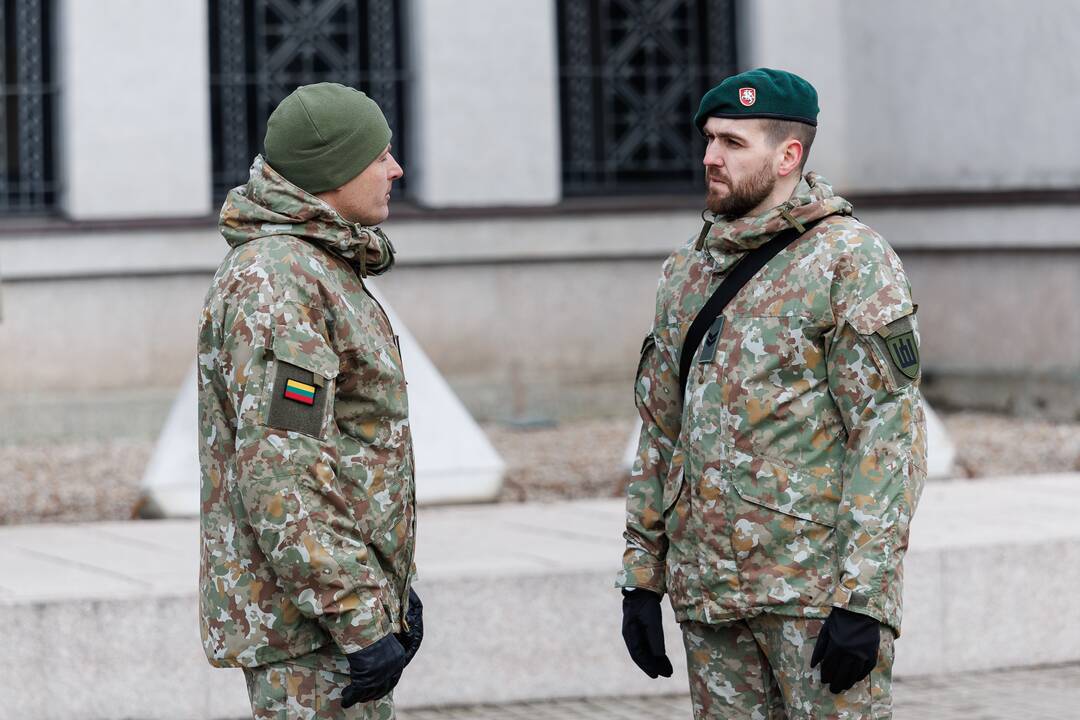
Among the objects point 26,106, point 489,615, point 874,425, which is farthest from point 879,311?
point 26,106

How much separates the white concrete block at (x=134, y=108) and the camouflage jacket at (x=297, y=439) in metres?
9.02

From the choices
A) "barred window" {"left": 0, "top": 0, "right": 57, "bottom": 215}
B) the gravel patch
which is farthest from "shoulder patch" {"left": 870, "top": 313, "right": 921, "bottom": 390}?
"barred window" {"left": 0, "top": 0, "right": 57, "bottom": 215}

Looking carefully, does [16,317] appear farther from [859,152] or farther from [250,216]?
[250,216]

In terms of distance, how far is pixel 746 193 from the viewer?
10.8 ft

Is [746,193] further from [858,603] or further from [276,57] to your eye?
[276,57]

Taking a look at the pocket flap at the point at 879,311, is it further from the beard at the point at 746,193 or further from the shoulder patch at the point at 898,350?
the beard at the point at 746,193

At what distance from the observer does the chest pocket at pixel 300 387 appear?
9.55 ft

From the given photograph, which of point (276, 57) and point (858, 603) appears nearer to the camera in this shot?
point (858, 603)

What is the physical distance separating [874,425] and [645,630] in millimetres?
647

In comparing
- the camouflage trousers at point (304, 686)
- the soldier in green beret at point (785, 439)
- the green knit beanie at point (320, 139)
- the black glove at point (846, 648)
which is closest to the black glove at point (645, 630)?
the soldier in green beret at point (785, 439)

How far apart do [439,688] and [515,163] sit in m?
7.28

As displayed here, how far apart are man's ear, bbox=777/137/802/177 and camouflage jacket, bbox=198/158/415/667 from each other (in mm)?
804

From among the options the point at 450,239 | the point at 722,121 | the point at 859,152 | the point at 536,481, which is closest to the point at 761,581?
the point at 722,121

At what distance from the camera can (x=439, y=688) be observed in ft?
18.9
